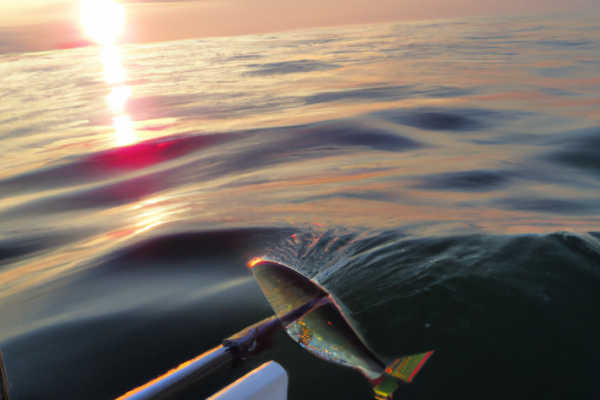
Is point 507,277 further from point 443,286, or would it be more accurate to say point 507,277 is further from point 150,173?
point 150,173

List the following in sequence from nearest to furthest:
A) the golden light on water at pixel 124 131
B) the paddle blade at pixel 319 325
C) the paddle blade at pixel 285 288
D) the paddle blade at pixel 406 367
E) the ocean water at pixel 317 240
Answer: the paddle blade at pixel 406 367, the paddle blade at pixel 319 325, the ocean water at pixel 317 240, the paddle blade at pixel 285 288, the golden light on water at pixel 124 131

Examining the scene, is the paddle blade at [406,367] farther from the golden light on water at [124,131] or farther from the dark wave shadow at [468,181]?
the golden light on water at [124,131]

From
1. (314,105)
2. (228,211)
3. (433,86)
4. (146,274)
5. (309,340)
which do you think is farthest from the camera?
(433,86)

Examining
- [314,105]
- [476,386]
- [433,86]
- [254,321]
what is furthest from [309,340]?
[433,86]

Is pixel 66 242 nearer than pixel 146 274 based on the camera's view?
No

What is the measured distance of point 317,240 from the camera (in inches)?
161

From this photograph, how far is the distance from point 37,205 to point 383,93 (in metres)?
10.2

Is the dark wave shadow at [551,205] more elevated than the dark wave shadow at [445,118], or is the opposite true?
the dark wave shadow at [445,118]

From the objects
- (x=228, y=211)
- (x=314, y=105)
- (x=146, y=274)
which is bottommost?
(x=146, y=274)

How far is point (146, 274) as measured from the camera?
3914 millimetres

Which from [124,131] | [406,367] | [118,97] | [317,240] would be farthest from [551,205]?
[118,97]

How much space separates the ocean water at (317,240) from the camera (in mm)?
2654

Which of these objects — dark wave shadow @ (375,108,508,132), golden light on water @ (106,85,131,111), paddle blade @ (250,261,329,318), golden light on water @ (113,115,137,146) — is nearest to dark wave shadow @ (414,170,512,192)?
paddle blade @ (250,261,329,318)

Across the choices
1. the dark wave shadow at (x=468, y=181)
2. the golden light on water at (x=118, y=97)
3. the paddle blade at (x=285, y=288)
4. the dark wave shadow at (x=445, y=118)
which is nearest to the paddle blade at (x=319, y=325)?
the paddle blade at (x=285, y=288)
